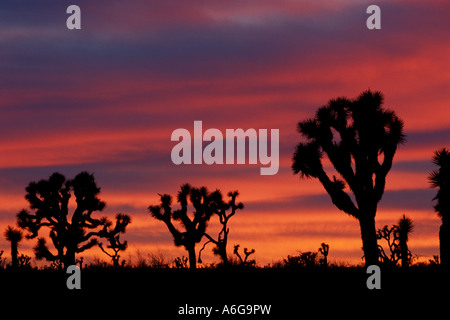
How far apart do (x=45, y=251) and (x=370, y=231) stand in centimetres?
2254

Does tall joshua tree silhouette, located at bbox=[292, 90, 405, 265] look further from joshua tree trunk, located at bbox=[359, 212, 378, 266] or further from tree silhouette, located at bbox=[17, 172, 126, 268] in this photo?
tree silhouette, located at bbox=[17, 172, 126, 268]

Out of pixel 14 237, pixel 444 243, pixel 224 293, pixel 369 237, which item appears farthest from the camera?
pixel 14 237

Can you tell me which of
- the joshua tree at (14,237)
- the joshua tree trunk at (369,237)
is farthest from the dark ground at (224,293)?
the joshua tree at (14,237)

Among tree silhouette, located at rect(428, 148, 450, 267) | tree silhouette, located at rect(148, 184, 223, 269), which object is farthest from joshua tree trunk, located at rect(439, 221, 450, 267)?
tree silhouette, located at rect(148, 184, 223, 269)

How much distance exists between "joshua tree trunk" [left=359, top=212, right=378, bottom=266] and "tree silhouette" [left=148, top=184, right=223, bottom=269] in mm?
13471

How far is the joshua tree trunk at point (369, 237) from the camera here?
26422mm

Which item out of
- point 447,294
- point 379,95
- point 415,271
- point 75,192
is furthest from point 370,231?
point 75,192

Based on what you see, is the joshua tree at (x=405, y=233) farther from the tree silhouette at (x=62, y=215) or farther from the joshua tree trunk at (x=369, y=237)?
the tree silhouette at (x=62, y=215)

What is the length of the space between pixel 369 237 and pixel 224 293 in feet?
37.6

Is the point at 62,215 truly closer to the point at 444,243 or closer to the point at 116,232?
the point at 116,232

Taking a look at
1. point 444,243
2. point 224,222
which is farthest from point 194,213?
point 444,243

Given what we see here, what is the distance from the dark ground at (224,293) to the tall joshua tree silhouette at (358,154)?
7225 millimetres

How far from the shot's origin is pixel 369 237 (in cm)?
2647
